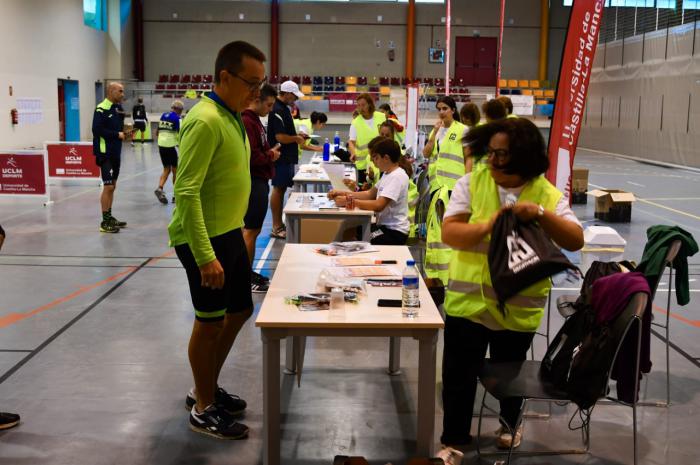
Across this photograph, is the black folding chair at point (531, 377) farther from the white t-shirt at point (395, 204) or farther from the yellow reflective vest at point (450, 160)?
the yellow reflective vest at point (450, 160)

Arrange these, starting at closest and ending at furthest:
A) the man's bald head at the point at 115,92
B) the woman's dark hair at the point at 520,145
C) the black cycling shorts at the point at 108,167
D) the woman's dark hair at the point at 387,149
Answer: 1. the woman's dark hair at the point at 520,145
2. the woman's dark hair at the point at 387,149
3. the man's bald head at the point at 115,92
4. the black cycling shorts at the point at 108,167

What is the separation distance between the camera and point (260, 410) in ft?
13.2

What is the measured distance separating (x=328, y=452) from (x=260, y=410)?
0.60 m

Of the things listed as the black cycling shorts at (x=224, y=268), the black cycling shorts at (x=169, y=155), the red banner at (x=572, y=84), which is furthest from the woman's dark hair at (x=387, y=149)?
the black cycling shorts at (x=169, y=155)

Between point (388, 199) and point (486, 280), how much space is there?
2.85m

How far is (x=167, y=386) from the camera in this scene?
436 cm

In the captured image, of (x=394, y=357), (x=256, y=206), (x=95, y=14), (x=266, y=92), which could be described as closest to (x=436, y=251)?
(x=394, y=357)

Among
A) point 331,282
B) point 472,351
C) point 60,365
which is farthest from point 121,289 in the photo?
point 472,351

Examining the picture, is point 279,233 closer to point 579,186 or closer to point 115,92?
point 115,92

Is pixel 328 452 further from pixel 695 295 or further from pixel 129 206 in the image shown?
pixel 129 206

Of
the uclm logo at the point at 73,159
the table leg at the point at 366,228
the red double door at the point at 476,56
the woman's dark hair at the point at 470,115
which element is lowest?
the uclm logo at the point at 73,159

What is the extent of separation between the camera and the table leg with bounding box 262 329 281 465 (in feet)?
10.3

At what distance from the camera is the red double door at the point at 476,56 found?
107 feet

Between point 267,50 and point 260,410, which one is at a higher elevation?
point 267,50
